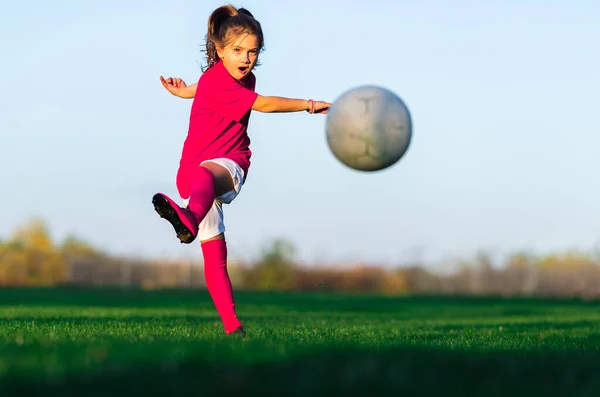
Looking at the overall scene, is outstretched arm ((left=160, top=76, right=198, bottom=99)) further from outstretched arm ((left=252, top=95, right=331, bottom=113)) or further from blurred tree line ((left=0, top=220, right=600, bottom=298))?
blurred tree line ((left=0, top=220, right=600, bottom=298))

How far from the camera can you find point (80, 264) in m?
36.4

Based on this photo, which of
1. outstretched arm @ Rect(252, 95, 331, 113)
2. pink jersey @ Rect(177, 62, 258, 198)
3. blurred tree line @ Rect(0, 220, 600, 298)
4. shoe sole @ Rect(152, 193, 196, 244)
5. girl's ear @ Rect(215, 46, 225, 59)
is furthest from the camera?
blurred tree line @ Rect(0, 220, 600, 298)

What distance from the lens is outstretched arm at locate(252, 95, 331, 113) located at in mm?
6064

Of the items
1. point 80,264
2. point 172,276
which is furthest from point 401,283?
point 80,264

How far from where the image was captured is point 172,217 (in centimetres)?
548

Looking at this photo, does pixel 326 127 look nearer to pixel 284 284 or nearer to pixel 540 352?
pixel 540 352

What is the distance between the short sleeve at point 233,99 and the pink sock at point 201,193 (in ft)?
1.63

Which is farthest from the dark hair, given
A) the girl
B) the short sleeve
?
the short sleeve

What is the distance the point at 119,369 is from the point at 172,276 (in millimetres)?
33269

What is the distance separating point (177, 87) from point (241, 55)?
3.37ft

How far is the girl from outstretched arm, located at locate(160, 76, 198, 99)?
478 mm

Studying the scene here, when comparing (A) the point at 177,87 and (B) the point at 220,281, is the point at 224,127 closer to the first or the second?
(A) the point at 177,87

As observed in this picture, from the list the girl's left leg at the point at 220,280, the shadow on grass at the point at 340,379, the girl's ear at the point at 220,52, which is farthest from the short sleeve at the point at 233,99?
the shadow on grass at the point at 340,379

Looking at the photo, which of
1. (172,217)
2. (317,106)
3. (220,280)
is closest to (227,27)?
(317,106)
